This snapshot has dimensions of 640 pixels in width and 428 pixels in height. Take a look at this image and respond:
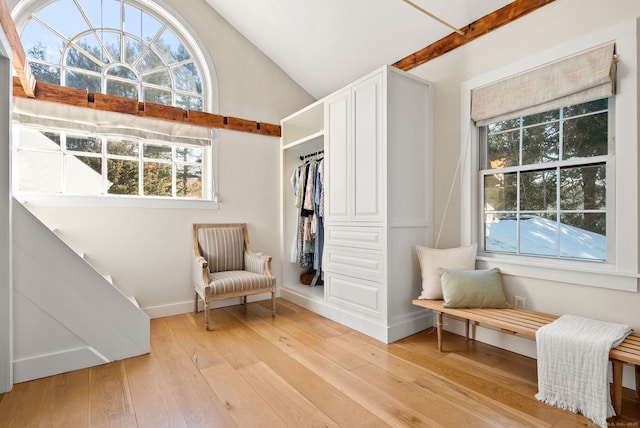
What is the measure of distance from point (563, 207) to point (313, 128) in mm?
2839

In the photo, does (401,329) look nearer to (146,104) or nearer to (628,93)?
(628,93)

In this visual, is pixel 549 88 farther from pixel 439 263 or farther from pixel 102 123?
pixel 102 123

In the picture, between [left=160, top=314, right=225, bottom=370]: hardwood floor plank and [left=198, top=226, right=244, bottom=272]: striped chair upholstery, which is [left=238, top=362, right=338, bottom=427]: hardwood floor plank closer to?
[left=160, top=314, right=225, bottom=370]: hardwood floor plank

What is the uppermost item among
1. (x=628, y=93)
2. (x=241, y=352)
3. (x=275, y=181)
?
(x=628, y=93)

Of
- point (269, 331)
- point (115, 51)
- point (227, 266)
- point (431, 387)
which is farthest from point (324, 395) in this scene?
point (115, 51)

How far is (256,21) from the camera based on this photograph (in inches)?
138

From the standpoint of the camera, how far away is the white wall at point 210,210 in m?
2.97

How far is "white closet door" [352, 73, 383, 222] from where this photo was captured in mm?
2662

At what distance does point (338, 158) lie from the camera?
3.09 m


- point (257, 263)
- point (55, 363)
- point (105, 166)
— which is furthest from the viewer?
point (257, 263)

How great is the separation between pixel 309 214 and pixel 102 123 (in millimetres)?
2181

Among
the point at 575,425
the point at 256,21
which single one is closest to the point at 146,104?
the point at 256,21

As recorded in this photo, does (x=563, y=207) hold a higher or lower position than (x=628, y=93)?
lower

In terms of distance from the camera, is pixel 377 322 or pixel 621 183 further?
pixel 377 322
